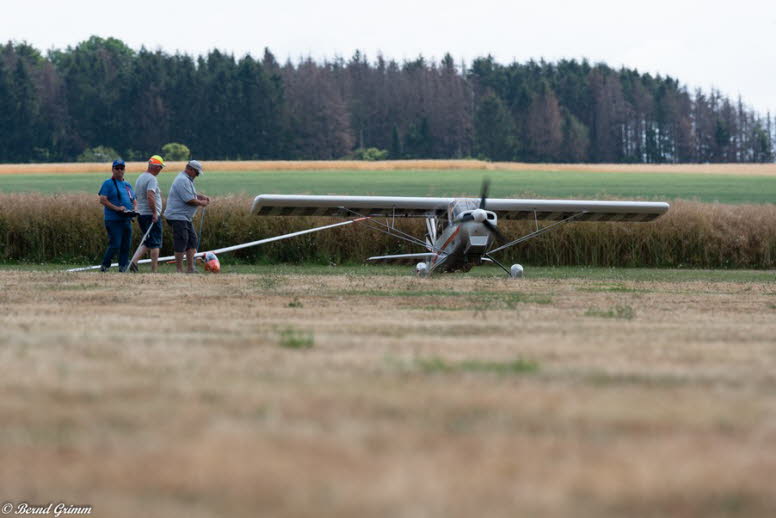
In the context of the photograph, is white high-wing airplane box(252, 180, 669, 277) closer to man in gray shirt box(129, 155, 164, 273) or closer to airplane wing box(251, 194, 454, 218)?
airplane wing box(251, 194, 454, 218)

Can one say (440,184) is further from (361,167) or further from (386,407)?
(386,407)

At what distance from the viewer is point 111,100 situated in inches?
3802

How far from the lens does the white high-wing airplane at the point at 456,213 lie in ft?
56.5

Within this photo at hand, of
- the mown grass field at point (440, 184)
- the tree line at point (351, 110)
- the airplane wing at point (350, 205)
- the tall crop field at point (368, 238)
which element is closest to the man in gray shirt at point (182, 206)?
the airplane wing at point (350, 205)

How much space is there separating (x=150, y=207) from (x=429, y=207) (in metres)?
5.69

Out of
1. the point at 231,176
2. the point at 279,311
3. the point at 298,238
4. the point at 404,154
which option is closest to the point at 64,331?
the point at 279,311

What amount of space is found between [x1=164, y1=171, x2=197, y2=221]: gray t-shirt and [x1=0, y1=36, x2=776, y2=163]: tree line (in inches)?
3144

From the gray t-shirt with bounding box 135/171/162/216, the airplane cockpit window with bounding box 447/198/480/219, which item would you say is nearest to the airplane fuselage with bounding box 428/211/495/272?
the airplane cockpit window with bounding box 447/198/480/219

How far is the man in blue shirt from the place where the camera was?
49.8ft

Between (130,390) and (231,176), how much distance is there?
193 feet

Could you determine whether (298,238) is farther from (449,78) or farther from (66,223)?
(449,78)

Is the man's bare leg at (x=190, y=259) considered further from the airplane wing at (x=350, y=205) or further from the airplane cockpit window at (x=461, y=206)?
the airplane cockpit window at (x=461, y=206)

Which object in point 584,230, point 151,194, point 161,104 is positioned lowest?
point 584,230

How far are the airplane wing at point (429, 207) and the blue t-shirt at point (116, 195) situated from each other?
4.25 meters
